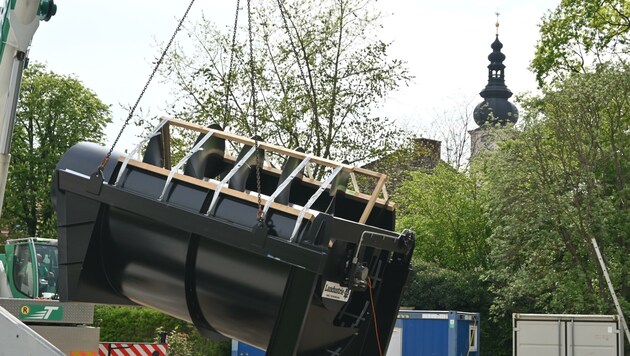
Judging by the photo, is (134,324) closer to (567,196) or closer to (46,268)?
(46,268)

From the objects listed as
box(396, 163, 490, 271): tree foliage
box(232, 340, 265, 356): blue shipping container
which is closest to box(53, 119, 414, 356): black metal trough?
box(232, 340, 265, 356): blue shipping container

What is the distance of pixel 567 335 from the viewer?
20.8 meters

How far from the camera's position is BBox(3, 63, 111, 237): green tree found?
4834cm

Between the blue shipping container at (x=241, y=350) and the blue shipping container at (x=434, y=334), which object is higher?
the blue shipping container at (x=434, y=334)

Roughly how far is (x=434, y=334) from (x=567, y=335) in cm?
385

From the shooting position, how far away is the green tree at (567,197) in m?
25.1

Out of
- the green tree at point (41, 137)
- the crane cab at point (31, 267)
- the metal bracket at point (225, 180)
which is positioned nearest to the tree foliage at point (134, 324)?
the crane cab at point (31, 267)

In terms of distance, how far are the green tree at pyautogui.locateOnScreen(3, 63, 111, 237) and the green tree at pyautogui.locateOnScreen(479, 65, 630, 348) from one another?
87.2ft

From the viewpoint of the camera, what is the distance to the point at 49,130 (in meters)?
49.6

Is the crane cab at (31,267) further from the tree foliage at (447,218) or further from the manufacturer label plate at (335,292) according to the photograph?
the tree foliage at (447,218)

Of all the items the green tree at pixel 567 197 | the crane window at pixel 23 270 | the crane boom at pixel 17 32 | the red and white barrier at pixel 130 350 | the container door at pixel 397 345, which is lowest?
the red and white barrier at pixel 130 350

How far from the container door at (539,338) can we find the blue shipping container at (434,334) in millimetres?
2386

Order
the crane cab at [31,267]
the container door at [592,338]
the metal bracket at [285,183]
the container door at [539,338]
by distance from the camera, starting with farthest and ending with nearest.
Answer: the container door at [539,338], the container door at [592,338], the crane cab at [31,267], the metal bracket at [285,183]

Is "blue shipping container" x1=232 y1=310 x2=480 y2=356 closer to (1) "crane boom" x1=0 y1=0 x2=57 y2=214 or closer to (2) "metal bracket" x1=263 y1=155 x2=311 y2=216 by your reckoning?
(1) "crane boom" x1=0 y1=0 x2=57 y2=214
